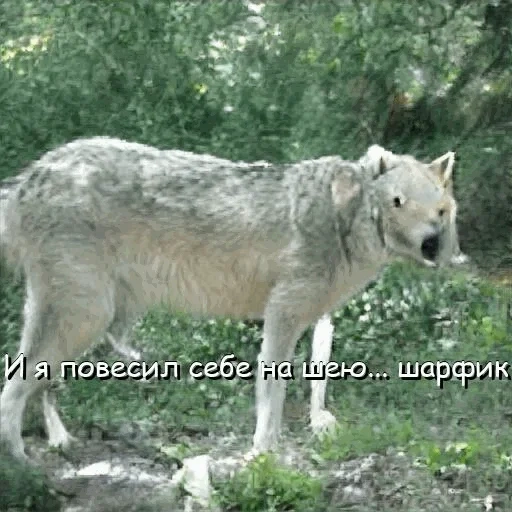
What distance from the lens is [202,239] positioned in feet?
20.7

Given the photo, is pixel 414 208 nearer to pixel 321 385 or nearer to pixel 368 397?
pixel 321 385

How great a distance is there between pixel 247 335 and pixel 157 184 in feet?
6.30

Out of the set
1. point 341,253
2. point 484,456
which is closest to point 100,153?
point 341,253

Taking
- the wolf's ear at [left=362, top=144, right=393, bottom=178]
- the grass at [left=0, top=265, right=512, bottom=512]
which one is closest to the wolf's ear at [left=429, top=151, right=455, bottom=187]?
the wolf's ear at [left=362, top=144, right=393, bottom=178]

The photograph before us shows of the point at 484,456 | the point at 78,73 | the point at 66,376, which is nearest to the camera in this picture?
the point at 484,456

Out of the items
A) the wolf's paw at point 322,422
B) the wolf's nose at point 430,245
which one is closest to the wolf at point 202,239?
the wolf's nose at point 430,245

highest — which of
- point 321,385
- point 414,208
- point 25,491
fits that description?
point 414,208

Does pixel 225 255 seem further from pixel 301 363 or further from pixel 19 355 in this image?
pixel 301 363

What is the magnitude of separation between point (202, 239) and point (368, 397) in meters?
1.56

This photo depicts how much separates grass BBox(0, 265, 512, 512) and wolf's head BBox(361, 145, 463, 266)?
0.82 metres

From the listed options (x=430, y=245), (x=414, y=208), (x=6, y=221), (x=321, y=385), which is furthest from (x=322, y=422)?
(x=6, y=221)

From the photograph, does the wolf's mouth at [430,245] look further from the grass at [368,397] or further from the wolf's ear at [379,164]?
the grass at [368,397]

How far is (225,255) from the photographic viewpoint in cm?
632

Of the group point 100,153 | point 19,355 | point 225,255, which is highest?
point 100,153
